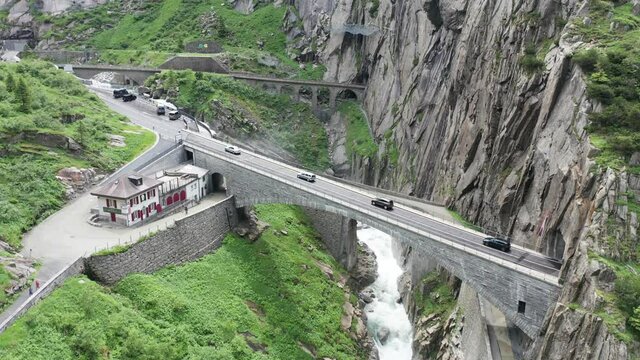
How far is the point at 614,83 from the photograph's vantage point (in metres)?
47.0

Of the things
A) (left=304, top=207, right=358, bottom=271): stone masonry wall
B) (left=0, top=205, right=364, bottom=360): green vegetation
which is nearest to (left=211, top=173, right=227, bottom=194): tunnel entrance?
(left=0, top=205, right=364, bottom=360): green vegetation

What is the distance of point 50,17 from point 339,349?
155033 millimetres

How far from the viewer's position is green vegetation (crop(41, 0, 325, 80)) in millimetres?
144000

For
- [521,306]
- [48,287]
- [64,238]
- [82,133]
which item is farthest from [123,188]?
[521,306]

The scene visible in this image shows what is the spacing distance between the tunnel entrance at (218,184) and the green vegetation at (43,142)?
11713 mm

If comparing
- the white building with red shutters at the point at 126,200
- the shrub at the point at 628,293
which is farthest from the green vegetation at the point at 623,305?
the white building with red shutters at the point at 126,200

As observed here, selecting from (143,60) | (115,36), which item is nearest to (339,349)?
(143,60)

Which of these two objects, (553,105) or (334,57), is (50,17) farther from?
(553,105)

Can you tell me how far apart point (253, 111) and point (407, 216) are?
6756 centimetres

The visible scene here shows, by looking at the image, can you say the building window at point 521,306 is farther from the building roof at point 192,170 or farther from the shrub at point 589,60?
the building roof at point 192,170

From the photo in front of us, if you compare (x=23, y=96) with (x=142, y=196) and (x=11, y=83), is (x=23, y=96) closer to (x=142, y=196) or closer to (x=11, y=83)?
(x=11, y=83)

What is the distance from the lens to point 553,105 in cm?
5288

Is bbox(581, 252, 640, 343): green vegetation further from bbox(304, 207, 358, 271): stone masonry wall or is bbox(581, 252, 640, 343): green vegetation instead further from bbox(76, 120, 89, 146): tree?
bbox(76, 120, 89, 146): tree

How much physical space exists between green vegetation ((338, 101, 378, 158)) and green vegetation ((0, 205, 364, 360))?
35561 mm
